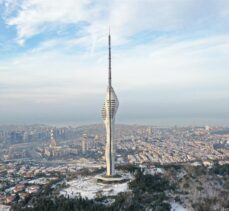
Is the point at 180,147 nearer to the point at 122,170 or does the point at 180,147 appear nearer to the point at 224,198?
the point at 122,170

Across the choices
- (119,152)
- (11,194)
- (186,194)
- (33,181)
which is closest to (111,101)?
(186,194)

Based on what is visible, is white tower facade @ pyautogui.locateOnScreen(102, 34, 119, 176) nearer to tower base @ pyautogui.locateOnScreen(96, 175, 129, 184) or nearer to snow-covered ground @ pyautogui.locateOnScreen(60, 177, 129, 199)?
tower base @ pyautogui.locateOnScreen(96, 175, 129, 184)

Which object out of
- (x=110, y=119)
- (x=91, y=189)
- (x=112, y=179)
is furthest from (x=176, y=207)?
(x=110, y=119)

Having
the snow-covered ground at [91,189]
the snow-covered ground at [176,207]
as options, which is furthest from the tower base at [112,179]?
the snow-covered ground at [176,207]

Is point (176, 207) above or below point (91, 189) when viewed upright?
below

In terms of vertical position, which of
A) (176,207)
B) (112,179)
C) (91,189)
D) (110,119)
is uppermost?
(110,119)

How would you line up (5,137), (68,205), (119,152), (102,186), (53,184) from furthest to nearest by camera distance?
(5,137), (119,152), (53,184), (102,186), (68,205)

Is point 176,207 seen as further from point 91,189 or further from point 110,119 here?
point 110,119

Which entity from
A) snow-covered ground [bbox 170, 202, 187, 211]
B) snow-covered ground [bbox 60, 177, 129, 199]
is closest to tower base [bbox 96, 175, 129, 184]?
snow-covered ground [bbox 60, 177, 129, 199]
